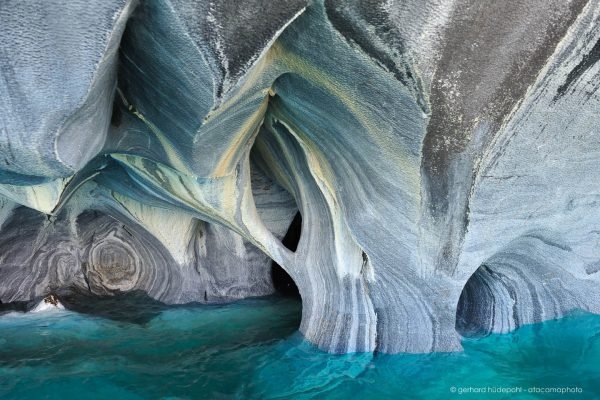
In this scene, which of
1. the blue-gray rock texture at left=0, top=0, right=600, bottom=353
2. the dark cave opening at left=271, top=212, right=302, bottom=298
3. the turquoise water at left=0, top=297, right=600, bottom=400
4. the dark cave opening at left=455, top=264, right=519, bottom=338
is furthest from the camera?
the dark cave opening at left=271, top=212, right=302, bottom=298

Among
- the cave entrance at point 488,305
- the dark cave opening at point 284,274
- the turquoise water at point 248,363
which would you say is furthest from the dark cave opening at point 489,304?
the dark cave opening at point 284,274

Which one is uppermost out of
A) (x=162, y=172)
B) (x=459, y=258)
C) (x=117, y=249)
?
(x=162, y=172)

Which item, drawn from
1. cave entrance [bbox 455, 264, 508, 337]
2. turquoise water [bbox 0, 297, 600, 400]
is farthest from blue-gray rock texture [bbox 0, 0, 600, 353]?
turquoise water [bbox 0, 297, 600, 400]

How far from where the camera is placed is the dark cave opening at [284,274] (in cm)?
462

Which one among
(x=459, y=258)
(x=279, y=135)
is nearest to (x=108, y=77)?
(x=279, y=135)

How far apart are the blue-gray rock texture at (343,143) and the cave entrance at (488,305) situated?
0.01 metres

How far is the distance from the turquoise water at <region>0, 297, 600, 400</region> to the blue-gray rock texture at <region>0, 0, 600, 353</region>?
154 millimetres

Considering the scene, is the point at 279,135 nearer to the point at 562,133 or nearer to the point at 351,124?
the point at 351,124

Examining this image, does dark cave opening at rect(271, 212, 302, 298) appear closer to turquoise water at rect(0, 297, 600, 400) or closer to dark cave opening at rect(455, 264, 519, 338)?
turquoise water at rect(0, 297, 600, 400)

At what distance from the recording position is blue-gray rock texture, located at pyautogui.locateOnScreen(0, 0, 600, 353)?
79.7 inches

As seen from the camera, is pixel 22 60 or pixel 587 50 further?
pixel 587 50

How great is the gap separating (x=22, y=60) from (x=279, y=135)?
167 cm

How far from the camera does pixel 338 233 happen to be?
3.37 meters

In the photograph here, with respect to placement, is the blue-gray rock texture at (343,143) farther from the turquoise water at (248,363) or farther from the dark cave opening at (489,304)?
the turquoise water at (248,363)
